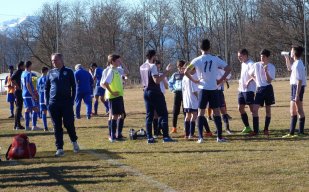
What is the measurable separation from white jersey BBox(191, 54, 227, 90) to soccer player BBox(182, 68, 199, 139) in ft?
3.60

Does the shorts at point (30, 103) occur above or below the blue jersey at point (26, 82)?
below

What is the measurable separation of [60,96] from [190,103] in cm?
322

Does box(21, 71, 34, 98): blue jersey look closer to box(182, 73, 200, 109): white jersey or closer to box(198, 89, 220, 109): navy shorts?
box(182, 73, 200, 109): white jersey

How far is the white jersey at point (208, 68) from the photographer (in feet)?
33.8

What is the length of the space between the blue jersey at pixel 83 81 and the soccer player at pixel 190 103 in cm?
712

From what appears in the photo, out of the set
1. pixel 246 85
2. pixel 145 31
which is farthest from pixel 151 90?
pixel 145 31

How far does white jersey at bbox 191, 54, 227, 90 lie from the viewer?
1029 cm

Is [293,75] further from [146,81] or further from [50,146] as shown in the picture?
[50,146]

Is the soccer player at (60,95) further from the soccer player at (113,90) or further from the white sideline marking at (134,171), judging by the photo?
the soccer player at (113,90)

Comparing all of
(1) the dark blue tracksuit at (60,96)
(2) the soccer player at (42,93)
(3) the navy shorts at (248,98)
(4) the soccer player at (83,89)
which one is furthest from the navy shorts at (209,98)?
(4) the soccer player at (83,89)

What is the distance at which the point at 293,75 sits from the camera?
441 inches

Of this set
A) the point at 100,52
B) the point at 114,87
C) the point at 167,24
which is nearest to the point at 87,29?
the point at 100,52

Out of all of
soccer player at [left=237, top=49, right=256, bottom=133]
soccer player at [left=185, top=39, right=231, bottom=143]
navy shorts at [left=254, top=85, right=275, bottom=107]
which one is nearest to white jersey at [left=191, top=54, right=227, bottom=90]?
soccer player at [left=185, top=39, right=231, bottom=143]

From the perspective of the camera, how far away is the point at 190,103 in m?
11.6
